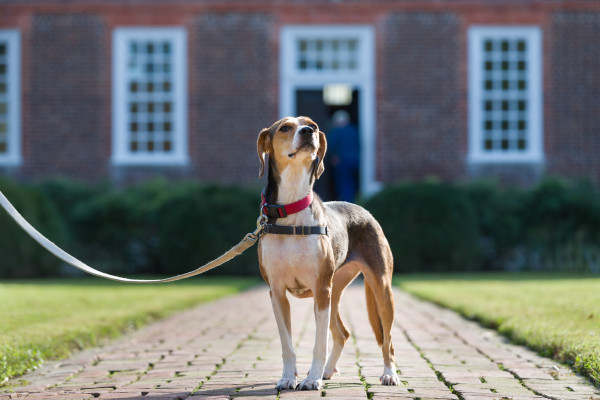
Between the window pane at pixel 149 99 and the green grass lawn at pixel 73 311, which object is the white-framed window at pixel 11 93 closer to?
the window pane at pixel 149 99

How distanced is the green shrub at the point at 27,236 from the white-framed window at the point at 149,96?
9.76ft

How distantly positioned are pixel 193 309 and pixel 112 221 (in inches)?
276

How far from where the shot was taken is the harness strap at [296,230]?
457cm

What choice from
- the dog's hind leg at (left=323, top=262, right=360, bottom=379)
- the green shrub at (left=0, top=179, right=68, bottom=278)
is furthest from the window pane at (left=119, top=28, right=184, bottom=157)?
the dog's hind leg at (left=323, top=262, right=360, bottom=379)

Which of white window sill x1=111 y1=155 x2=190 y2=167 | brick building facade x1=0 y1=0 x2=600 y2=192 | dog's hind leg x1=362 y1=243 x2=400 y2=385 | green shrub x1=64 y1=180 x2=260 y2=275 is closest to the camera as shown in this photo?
dog's hind leg x1=362 y1=243 x2=400 y2=385

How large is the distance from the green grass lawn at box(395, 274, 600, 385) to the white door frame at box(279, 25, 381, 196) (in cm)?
458

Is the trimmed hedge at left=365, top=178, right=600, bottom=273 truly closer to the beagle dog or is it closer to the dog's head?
the beagle dog

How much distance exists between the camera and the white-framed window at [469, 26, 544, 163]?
60.1 feet

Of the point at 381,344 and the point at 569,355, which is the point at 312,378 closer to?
the point at 381,344

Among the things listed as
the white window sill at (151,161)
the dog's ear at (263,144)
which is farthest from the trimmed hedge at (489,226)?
the dog's ear at (263,144)

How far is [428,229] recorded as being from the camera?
602 inches

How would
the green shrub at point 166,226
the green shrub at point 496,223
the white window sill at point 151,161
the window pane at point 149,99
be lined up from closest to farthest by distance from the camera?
the green shrub at point 166,226 → the green shrub at point 496,223 → the white window sill at point 151,161 → the window pane at point 149,99

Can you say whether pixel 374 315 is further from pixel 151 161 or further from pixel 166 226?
pixel 151 161

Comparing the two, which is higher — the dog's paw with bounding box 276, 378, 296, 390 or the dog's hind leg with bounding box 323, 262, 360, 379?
the dog's hind leg with bounding box 323, 262, 360, 379
